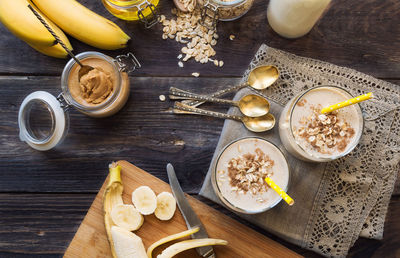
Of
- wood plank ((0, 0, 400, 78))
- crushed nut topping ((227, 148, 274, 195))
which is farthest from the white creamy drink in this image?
crushed nut topping ((227, 148, 274, 195))

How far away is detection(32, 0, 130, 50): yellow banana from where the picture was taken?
3.93 feet

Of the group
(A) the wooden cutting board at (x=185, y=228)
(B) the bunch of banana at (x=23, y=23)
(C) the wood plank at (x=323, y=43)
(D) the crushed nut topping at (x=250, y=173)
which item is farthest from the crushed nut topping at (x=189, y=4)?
(A) the wooden cutting board at (x=185, y=228)

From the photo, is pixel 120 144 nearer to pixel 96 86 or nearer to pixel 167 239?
pixel 96 86

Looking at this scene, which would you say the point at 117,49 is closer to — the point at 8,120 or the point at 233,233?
the point at 8,120

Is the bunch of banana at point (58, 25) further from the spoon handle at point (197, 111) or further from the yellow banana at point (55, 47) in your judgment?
the spoon handle at point (197, 111)

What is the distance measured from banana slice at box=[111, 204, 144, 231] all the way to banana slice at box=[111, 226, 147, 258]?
0.08 feet

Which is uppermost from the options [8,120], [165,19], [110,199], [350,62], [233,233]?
[165,19]

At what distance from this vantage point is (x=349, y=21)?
4.22ft

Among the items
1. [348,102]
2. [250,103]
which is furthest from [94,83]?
[348,102]

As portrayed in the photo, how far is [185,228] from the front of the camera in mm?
1208

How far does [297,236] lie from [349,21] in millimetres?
836

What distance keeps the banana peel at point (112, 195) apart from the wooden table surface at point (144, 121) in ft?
0.29

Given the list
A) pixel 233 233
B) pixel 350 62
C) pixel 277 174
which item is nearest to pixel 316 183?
pixel 277 174

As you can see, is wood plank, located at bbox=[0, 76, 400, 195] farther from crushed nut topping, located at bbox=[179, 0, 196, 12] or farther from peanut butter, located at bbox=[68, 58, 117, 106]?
crushed nut topping, located at bbox=[179, 0, 196, 12]
